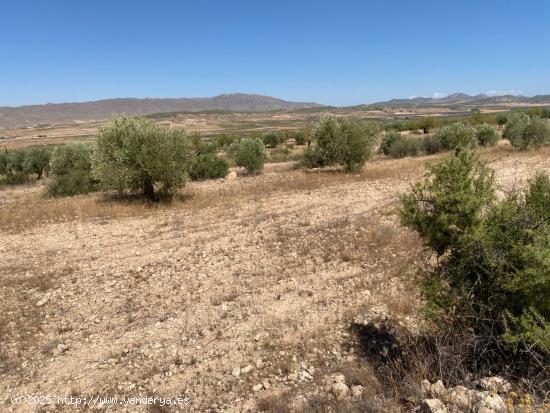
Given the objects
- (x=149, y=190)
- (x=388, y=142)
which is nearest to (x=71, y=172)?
(x=149, y=190)

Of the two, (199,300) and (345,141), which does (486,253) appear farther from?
(345,141)

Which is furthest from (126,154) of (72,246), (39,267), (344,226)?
(344,226)

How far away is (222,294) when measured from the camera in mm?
7148

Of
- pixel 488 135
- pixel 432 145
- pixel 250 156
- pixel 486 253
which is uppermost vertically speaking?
pixel 486 253

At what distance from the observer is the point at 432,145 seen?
28.1 meters

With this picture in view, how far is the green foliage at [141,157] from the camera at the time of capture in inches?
573

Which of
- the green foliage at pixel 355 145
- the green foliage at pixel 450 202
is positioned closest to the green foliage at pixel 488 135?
the green foliage at pixel 355 145

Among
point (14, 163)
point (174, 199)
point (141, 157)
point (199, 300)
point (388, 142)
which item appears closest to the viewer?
point (199, 300)

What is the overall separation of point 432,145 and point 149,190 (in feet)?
70.0

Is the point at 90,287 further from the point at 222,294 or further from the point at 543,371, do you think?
the point at 543,371

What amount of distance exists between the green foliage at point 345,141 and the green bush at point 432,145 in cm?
860

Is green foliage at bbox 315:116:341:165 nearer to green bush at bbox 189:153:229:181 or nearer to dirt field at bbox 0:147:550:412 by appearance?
green bush at bbox 189:153:229:181

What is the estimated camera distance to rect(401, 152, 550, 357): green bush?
3752 mm

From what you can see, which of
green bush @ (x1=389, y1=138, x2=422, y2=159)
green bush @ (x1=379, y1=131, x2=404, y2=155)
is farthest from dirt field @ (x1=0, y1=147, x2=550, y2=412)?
green bush @ (x1=379, y1=131, x2=404, y2=155)
